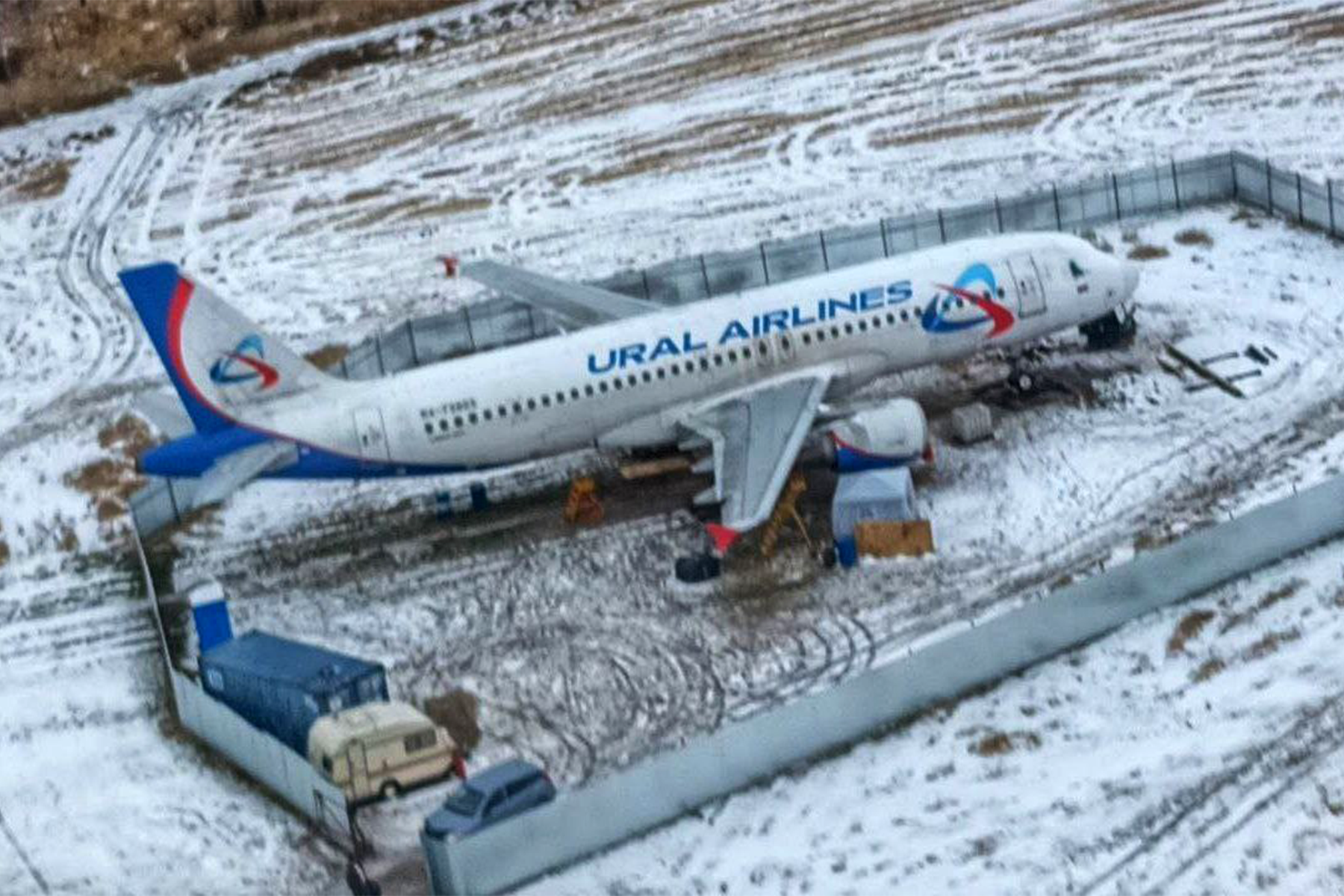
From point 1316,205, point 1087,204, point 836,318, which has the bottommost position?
point 1316,205

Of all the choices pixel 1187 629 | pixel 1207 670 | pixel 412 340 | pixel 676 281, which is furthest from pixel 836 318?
pixel 412 340

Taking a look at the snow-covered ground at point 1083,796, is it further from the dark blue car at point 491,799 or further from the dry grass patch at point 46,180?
the dry grass patch at point 46,180

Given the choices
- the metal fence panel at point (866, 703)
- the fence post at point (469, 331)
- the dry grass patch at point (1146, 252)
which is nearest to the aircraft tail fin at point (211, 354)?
the fence post at point (469, 331)

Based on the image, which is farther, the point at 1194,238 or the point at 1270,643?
the point at 1194,238

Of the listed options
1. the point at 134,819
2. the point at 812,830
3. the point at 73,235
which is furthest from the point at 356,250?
the point at 812,830

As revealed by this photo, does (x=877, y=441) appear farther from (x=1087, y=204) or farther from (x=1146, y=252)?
(x=1087, y=204)

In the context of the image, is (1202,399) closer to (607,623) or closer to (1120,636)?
(1120,636)

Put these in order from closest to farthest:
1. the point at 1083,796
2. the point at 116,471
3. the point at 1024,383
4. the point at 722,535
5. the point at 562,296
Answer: the point at 1083,796 → the point at 722,535 → the point at 1024,383 → the point at 562,296 → the point at 116,471
